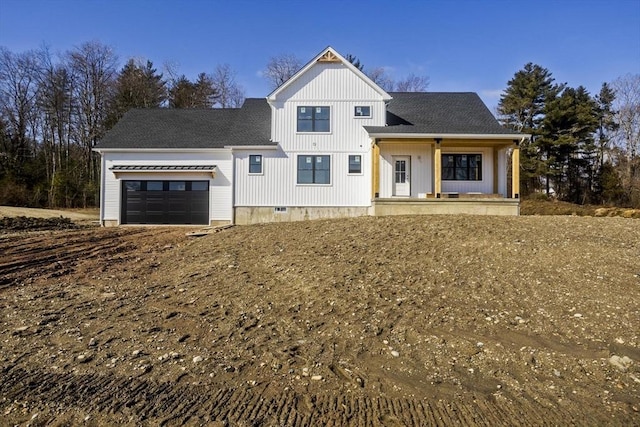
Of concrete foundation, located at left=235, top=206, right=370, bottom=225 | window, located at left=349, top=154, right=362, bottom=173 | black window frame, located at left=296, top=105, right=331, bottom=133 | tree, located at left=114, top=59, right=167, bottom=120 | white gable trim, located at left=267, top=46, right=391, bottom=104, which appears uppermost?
tree, located at left=114, top=59, right=167, bottom=120

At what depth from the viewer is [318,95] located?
17.2m

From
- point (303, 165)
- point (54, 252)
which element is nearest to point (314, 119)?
point (303, 165)

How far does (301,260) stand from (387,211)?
25.4 ft

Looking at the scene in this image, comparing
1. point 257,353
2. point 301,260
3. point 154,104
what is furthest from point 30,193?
point 257,353

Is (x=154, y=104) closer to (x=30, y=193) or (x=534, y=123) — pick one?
(x=30, y=193)

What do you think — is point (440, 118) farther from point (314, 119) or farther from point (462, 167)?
point (314, 119)

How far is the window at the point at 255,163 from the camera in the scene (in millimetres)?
17016

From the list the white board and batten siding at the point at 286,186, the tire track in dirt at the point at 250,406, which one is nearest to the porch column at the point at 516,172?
the white board and batten siding at the point at 286,186

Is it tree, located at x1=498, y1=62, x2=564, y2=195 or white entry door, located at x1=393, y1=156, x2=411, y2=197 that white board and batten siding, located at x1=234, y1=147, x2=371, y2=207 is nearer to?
white entry door, located at x1=393, y1=156, x2=411, y2=197

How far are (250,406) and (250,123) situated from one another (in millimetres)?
17201

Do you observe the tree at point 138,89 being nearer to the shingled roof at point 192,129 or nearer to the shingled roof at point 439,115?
the shingled roof at point 192,129

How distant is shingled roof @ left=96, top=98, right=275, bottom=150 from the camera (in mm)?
17500

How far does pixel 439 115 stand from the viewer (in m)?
18.7

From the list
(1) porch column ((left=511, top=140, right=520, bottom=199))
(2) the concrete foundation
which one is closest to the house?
(2) the concrete foundation
